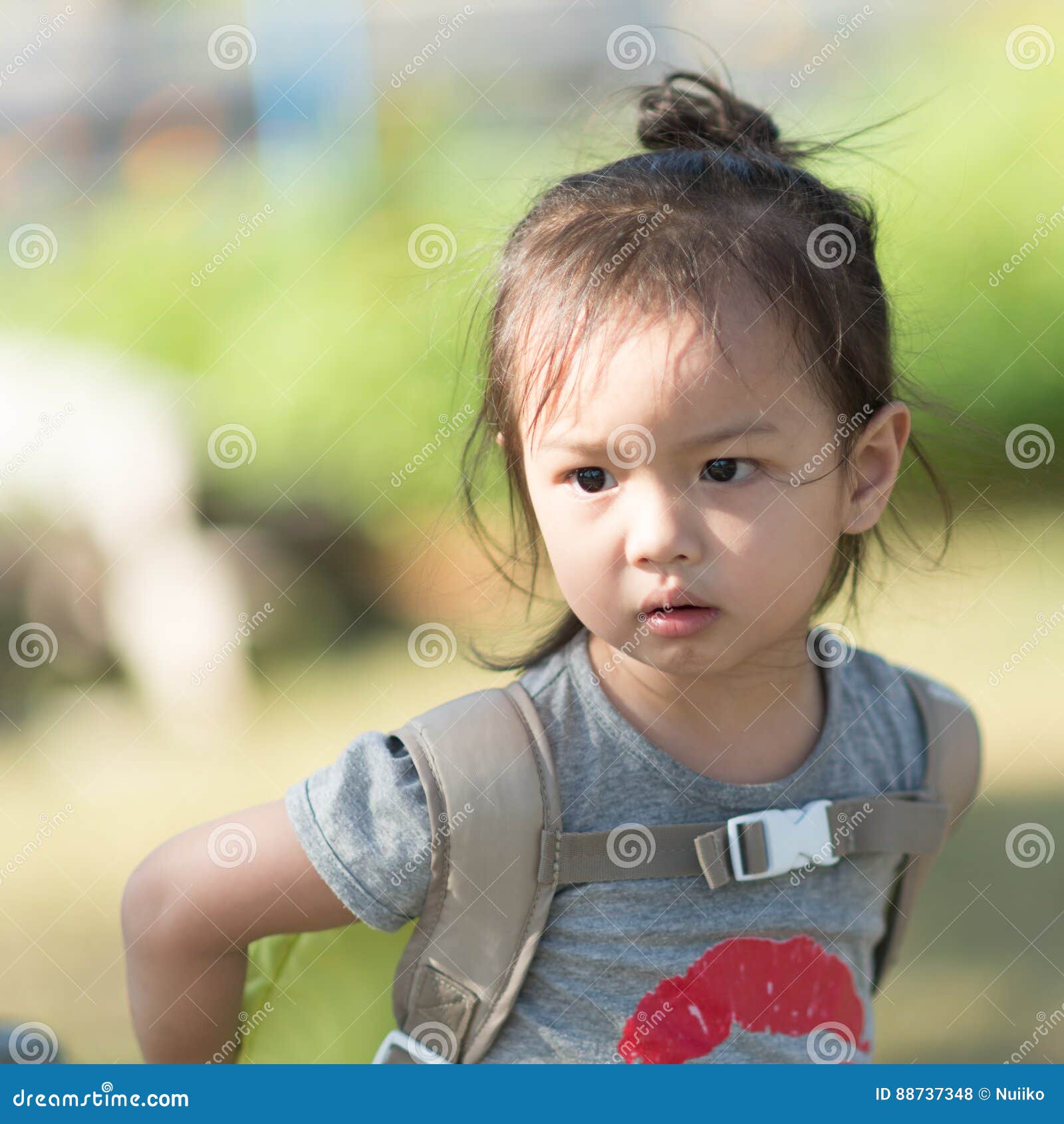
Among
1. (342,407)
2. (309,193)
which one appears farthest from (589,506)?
(309,193)

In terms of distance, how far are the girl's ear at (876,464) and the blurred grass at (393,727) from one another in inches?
28.0

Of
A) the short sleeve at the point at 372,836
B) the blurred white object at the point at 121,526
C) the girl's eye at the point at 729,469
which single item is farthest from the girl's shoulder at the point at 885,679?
the blurred white object at the point at 121,526

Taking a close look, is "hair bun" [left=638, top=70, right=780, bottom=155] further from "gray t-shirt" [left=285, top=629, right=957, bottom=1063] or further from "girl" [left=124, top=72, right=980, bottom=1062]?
"gray t-shirt" [left=285, top=629, right=957, bottom=1063]

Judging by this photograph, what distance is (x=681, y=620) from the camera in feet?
3.95

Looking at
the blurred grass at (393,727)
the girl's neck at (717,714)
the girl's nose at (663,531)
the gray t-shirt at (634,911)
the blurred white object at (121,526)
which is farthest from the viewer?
the blurred white object at (121,526)

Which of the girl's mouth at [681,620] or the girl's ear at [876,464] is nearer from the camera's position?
the girl's mouth at [681,620]

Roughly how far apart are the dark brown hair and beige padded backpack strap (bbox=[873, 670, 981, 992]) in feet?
0.92

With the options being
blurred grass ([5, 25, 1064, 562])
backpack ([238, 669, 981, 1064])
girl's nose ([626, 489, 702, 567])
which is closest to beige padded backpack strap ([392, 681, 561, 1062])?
backpack ([238, 669, 981, 1064])

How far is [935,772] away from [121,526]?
99.0 inches

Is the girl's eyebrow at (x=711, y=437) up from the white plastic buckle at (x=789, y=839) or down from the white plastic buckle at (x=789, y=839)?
up

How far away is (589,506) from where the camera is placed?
1.20 meters

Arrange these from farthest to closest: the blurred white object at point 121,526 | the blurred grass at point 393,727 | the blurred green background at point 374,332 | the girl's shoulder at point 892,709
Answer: the blurred white object at point 121,526, the blurred green background at point 374,332, the blurred grass at point 393,727, the girl's shoulder at point 892,709

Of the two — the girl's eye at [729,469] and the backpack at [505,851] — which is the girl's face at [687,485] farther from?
the backpack at [505,851]

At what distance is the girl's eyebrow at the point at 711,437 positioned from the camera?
3.78ft
